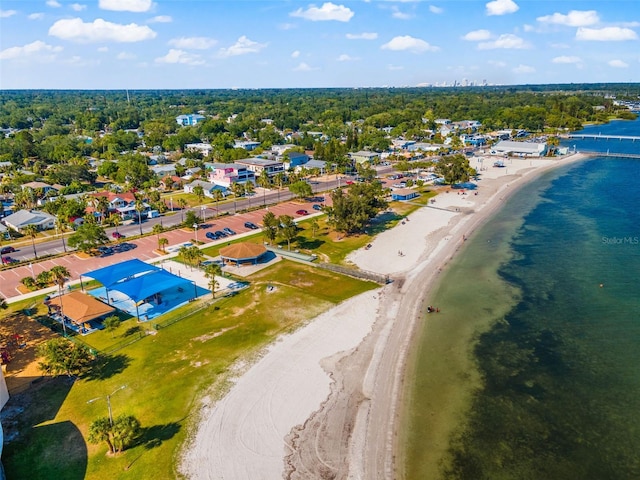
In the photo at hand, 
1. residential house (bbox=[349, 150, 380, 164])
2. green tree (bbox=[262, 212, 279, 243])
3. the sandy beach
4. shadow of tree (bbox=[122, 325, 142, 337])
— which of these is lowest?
the sandy beach

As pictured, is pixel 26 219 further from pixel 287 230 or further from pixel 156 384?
pixel 156 384

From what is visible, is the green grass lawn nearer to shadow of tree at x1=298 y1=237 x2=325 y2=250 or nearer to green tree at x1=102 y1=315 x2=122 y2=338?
green tree at x1=102 y1=315 x2=122 y2=338

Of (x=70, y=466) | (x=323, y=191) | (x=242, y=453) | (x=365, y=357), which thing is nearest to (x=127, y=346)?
(x=70, y=466)

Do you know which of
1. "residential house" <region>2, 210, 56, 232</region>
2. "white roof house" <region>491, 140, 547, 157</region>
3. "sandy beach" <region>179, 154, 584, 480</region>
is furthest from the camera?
"white roof house" <region>491, 140, 547, 157</region>

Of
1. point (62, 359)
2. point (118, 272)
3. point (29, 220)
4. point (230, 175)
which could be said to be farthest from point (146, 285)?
point (230, 175)

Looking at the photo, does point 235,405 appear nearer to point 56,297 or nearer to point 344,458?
point 344,458

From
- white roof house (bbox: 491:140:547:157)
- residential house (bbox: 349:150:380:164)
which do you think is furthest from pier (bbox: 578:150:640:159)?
residential house (bbox: 349:150:380:164)

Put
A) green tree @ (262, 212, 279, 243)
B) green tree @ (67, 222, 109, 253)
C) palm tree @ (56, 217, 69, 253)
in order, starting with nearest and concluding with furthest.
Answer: green tree @ (67, 222, 109, 253) < green tree @ (262, 212, 279, 243) < palm tree @ (56, 217, 69, 253)
